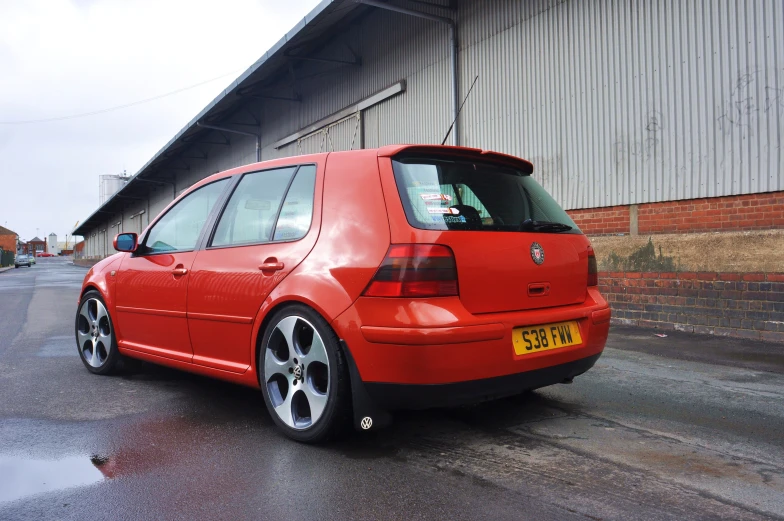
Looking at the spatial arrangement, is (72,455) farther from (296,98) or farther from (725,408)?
(296,98)

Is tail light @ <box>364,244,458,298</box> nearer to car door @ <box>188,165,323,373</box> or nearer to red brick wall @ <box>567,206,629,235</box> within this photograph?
car door @ <box>188,165,323,373</box>

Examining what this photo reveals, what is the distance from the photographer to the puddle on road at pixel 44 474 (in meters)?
2.67

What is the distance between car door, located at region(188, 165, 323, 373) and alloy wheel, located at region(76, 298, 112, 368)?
57.1 inches

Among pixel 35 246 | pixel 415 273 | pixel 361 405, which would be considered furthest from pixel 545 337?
pixel 35 246

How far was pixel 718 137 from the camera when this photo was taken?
685cm

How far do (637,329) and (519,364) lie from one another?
203 inches

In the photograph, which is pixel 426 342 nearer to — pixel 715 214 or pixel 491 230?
pixel 491 230

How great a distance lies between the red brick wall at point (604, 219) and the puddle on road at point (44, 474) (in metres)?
6.85

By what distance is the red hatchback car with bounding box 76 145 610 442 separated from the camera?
2.83m

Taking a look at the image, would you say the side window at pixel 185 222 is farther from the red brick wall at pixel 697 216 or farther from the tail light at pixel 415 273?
the red brick wall at pixel 697 216

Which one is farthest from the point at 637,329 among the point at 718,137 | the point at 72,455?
the point at 72,455

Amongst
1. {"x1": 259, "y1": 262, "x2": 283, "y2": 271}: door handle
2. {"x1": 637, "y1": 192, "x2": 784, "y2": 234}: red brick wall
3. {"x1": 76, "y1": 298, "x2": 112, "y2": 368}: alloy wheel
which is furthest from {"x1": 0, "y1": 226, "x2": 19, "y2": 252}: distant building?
{"x1": 259, "y1": 262, "x2": 283, "y2": 271}: door handle

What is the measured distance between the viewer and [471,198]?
10.6ft

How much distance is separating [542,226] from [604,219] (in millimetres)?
5341
